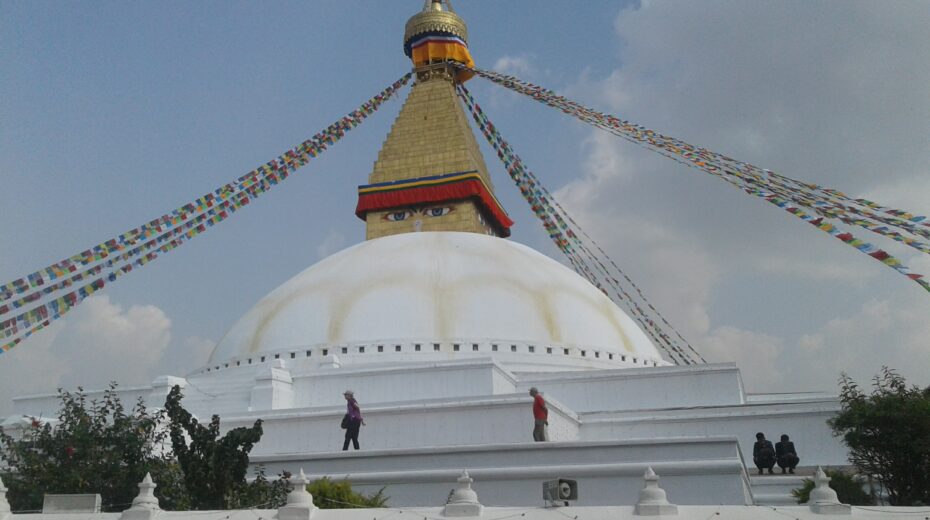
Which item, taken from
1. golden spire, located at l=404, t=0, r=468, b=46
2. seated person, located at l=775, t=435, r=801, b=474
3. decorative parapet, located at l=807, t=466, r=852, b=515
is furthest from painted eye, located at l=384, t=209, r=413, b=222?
decorative parapet, located at l=807, t=466, r=852, b=515

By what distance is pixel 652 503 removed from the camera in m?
5.49

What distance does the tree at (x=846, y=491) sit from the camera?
865cm

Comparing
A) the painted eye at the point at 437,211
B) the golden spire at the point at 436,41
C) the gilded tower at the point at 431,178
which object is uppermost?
the golden spire at the point at 436,41

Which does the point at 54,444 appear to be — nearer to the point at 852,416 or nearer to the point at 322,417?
the point at 322,417

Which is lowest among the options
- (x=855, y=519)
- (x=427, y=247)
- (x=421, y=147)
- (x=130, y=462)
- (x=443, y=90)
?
(x=855, y=519)

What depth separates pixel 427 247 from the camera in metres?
16.8

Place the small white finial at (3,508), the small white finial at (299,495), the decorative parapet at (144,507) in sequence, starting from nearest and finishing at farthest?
the small white finial at (299,495), the decorative parapet at (144,507), the small white finial at (3,508)

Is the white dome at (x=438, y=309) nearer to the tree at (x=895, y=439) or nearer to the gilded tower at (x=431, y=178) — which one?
the gilded tower at (x=431, y=178)

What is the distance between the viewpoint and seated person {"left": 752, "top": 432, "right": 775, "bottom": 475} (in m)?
10.2

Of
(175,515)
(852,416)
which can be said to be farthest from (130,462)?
(852,416)

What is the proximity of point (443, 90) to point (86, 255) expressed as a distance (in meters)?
13.3

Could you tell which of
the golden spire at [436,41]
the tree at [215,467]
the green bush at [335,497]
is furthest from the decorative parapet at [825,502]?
the golden spire at [436,41]

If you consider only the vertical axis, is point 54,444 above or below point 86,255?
below

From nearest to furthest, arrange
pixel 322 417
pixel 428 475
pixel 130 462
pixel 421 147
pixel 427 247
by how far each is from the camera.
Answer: pixel 130 462 < pixel 428 475 < pixel 322 417 < pixel 427 247 < pixel 421 147
